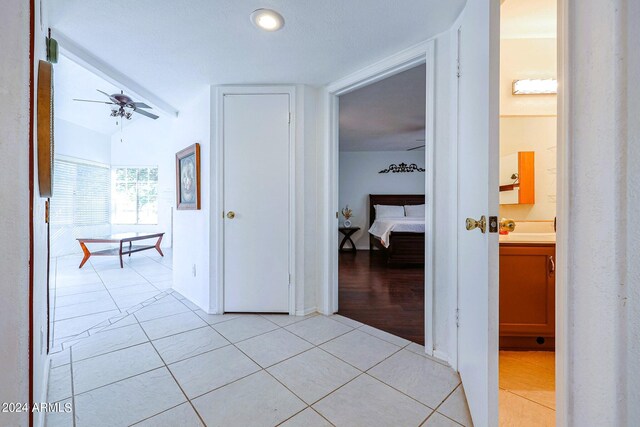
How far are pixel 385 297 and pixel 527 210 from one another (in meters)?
1.56

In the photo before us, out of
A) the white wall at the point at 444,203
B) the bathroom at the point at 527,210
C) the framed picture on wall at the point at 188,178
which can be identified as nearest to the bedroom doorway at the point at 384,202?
the white wall at the point at 444,203

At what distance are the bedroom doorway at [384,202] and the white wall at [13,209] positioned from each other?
1.87 metres

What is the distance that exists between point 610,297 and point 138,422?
1.76 m

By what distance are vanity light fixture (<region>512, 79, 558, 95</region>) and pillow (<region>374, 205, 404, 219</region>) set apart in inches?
143

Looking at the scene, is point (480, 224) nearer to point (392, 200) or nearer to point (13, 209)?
point (13, 209)

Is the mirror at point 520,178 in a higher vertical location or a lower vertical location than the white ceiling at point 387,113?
lower

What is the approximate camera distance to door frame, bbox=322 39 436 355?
1.70m

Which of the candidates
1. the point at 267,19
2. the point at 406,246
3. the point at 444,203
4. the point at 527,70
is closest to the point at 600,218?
the point at 444,203

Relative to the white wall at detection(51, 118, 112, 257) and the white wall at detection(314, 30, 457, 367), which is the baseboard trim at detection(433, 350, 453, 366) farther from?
the white wall at detection(51, 118, 112, 257)

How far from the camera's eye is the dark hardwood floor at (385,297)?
7.06 feet

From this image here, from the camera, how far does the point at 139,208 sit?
6.11 m

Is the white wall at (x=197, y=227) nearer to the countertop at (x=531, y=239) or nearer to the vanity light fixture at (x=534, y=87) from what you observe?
the countertop at (x=531, y=239)

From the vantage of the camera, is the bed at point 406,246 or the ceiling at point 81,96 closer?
the ceiling at point 81,96

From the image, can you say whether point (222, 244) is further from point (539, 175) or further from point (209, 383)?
point (539, 175)
